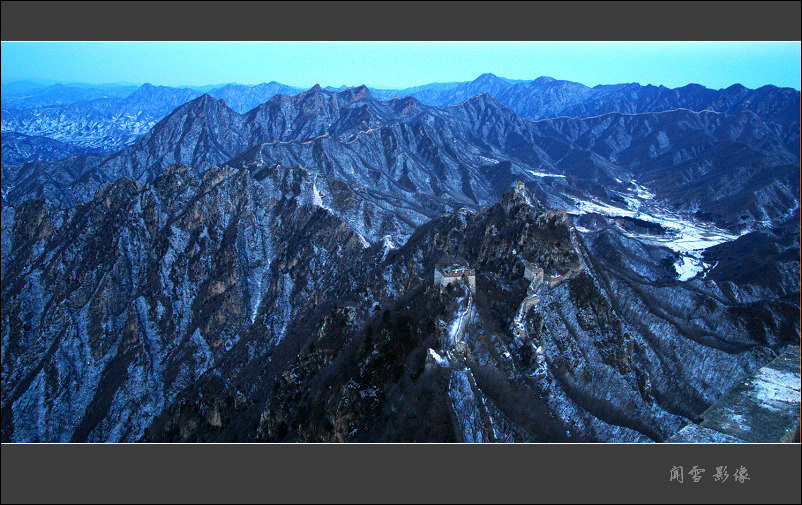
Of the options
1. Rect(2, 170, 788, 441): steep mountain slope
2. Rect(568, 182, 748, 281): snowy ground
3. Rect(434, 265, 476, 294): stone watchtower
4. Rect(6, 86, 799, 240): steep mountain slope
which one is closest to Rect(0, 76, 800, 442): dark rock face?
Rect(2, 170, 788, 441): steep mountain slope

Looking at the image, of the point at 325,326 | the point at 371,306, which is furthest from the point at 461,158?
the point at 325,326

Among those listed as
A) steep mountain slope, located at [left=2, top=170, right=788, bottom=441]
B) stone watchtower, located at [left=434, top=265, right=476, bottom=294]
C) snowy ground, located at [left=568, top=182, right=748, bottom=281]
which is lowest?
steep mountain slope, located at [left=2, top=170, right=788, bottom=441]

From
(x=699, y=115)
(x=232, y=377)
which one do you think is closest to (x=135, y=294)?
(x=232, y=377)

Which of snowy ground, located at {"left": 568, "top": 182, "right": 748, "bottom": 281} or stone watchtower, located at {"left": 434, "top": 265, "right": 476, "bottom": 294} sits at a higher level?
snowy ground, located at {"left": 568, "top": 182, "right": 748, "bottom": 281}

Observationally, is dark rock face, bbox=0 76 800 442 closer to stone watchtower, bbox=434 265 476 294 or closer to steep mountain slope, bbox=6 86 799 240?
stone watchtower, bbox=434 265 476 294

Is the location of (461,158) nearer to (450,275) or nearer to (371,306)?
(371,306)

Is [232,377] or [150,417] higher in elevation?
[232,377]

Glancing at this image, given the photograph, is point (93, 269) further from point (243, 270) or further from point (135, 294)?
point (243, 270)

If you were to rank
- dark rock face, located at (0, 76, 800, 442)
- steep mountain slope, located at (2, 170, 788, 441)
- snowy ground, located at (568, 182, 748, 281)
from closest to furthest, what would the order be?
steep mountain slope, located at (2, 170, 788, 441)
dark rock face, located at (0, 76, 800, 442)
snowy ground, located at (568, 182, 748, 281)

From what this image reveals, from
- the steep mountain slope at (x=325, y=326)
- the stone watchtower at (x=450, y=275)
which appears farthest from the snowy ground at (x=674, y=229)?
the stone watchtower at (x=450, y=275)
